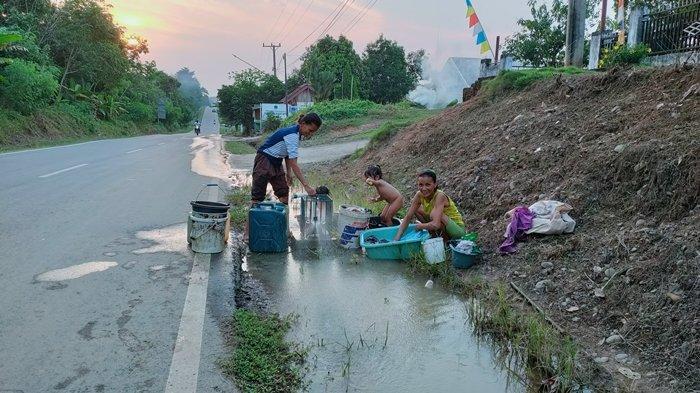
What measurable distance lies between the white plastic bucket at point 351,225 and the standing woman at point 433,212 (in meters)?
0.61

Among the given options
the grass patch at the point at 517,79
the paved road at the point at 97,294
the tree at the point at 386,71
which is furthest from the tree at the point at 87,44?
the grass patch at the point at 517,79

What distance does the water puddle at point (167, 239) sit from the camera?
550 centimetres

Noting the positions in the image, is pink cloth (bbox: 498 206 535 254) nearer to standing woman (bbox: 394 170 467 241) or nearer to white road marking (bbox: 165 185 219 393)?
standing woman (bbox: 394 170 467 241)

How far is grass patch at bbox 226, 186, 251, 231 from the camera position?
23.8 feet

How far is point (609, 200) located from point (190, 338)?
4610 mm

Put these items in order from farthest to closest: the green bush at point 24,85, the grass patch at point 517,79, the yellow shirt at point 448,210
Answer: the green bush at point 24,85 < the grass patch at point 517,79 < the yellow shirt at point 448,210

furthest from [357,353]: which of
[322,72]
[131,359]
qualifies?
[322,72]

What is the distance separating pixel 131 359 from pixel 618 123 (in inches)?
258

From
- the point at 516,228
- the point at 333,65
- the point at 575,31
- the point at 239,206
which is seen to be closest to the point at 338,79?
the point at 333,65

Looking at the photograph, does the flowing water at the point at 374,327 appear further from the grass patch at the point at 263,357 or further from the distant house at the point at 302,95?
the distant house at the point at 302,95

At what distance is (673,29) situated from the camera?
11664 millimetres

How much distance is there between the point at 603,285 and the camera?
4.34 metres

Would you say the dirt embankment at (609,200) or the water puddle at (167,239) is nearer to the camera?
the dirt embankment at (609,200)

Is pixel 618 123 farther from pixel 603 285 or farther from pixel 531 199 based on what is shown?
pixel 603 285
